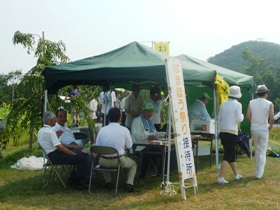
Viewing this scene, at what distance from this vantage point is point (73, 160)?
5.55 metres

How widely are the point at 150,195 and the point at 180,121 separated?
1132 millimetres

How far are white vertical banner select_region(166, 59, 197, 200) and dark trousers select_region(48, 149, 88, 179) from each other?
4.67ft

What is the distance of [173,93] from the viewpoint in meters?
5.11

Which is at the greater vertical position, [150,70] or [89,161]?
[150,70]

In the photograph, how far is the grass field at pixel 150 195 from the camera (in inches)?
193

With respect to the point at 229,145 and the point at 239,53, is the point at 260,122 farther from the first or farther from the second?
the point at 239,53

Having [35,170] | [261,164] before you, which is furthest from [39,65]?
[261,164]

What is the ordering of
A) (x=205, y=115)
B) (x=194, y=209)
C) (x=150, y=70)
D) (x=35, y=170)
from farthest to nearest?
1. (x=205, y=115)
2. (x=35, y=170)
3. (x=150, y=70)
4. (x=194, y=209)

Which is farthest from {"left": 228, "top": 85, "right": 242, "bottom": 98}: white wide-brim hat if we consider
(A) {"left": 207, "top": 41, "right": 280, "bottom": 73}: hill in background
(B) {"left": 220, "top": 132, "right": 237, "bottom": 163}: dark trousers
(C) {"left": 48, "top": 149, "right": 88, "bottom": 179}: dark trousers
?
(A) {"left": 207, "top": 41, "right": 280, "bottom": 73}: hill in background

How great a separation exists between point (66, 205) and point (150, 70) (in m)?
2.18

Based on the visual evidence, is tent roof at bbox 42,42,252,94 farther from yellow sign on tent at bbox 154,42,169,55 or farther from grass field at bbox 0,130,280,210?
yellow sign on tent at bbox 154,42,169,55

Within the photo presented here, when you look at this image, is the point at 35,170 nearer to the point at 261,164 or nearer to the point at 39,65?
the point at 39,65

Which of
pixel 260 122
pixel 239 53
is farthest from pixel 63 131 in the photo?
pixel 239 53

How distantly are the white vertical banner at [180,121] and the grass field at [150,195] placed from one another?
0.34 metres
